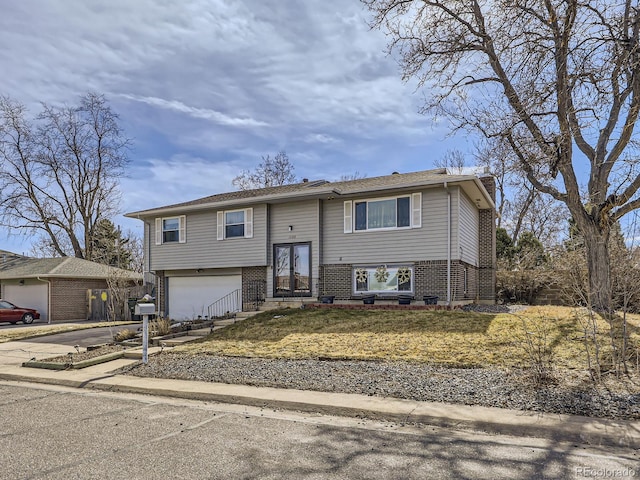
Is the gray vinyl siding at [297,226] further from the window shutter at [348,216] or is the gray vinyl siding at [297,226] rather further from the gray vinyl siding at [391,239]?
the window shutter at [348,216]

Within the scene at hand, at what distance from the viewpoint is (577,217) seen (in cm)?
1389

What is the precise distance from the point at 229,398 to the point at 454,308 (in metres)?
9.62

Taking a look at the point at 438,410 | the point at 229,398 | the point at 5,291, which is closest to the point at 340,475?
the point at 438,410

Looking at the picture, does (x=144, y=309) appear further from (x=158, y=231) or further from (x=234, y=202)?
(x=158, y=231)

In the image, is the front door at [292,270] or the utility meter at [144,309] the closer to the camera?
the utility meter at [144,309]

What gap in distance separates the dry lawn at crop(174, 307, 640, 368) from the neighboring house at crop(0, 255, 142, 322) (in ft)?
46.3

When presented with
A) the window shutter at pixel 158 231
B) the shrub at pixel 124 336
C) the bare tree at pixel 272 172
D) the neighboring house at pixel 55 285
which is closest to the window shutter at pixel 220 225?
the window shutter at pixel 158 231

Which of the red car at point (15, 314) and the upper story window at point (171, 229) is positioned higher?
the upper story window at point (171, 229)

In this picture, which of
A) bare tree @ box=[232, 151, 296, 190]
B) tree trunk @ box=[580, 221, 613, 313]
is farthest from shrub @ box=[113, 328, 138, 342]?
bare tree @ box=[232, 151, 296, 190]

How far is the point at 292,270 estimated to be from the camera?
58.5 feet

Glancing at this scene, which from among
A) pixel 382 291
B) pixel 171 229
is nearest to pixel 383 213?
pixel 382 291

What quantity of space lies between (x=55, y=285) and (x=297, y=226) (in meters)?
15.7

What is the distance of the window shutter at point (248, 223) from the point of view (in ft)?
61.0

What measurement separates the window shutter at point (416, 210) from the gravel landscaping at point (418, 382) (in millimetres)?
7913
